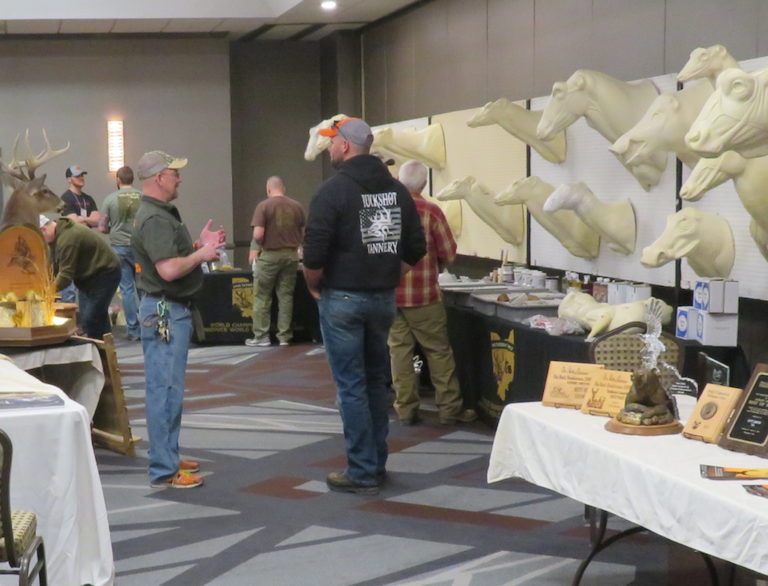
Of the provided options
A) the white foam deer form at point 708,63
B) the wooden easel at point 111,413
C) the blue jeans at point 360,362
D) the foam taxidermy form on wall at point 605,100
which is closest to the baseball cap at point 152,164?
the blue jeans at point 360,362

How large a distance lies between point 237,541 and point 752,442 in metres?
2.23

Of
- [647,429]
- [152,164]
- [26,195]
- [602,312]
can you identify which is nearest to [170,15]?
[26,195]

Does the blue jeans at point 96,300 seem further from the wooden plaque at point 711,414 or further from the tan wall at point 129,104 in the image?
the tan wall at point 129,104

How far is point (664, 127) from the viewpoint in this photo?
506 centimetres

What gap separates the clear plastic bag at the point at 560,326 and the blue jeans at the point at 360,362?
0.97m

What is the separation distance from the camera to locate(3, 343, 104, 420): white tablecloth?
5227 millimetres

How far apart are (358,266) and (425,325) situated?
1.69 m

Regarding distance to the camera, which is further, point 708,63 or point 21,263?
point 21,263

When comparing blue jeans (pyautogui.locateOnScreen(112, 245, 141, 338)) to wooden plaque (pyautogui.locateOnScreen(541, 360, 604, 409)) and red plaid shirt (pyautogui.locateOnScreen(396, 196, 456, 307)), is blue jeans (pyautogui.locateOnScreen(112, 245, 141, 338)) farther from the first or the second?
wooden plaque (pyautogui.locateOnScreen(541, 360, 604, 409))

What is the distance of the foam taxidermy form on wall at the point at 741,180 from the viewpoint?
4.52m

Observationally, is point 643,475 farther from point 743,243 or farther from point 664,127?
point 664,127

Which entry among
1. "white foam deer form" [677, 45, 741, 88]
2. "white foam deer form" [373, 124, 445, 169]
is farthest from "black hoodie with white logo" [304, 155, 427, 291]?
"white foam deer form" [373, 124, 445, 169]

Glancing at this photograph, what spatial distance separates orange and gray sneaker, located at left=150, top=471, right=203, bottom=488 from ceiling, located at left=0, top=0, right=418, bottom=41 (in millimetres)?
6380

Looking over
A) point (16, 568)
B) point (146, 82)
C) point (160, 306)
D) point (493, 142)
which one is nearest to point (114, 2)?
point (146, 82)
